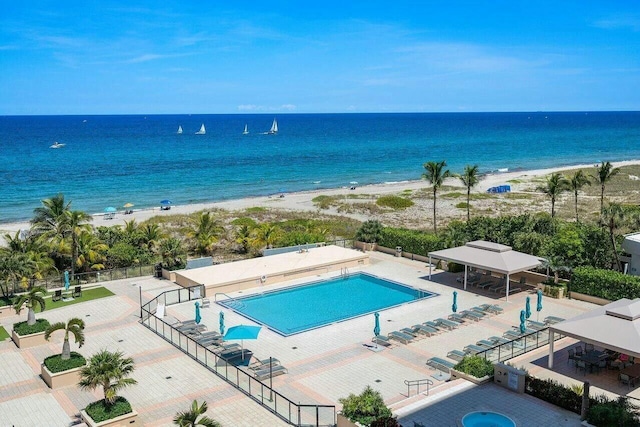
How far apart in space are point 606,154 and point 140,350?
120049 millimetres

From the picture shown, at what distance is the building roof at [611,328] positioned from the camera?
17422 mm

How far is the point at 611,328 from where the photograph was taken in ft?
59.8

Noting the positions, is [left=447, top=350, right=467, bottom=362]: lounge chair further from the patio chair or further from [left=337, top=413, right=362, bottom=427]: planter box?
[left=337, top=413, right=362, bottom=427]: planter box

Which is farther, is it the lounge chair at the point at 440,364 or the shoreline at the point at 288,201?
the shoreline at the point at 288,201

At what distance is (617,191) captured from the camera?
66812 mm

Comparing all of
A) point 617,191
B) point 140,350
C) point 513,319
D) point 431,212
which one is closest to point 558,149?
point 617,191

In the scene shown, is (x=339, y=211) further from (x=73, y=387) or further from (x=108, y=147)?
(x=108, y=147)

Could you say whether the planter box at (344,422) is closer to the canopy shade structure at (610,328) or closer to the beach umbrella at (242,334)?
the beach umbrella at (242,334)

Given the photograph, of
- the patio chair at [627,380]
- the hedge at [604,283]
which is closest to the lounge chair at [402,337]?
the patio chair at [627,380]

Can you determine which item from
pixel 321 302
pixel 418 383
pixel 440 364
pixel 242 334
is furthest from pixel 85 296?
pixel 440 364

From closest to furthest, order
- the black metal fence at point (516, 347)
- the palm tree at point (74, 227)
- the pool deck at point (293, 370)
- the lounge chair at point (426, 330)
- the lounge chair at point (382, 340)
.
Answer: the pool deck at point (293, 370), the black metal fence at point (516, 347), the lounge chair at point (382, 340), the lounge chair at point (426, 330), the palm tree at point (74, 227)

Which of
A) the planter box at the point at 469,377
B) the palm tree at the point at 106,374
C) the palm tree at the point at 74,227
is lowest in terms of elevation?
the planter box at the point at 469,377

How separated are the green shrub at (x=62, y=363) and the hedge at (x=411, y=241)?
2117 centimetres

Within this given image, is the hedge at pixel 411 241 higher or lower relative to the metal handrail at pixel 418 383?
higher
